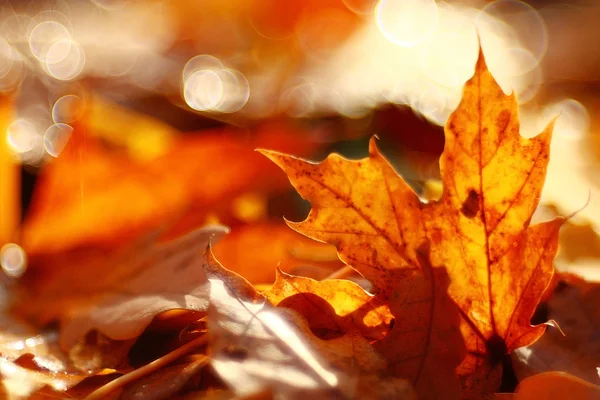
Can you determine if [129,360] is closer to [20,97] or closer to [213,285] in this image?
[213,285]

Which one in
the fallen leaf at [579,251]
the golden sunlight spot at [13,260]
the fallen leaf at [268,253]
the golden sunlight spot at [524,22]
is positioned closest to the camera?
the fallen leaf at [579,251]

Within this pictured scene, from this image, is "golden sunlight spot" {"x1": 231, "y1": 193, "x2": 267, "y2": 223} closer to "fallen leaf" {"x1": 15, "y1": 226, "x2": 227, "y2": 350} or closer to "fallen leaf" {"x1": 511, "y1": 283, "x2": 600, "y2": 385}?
"fallen leaf" {"x1": 15, "y1": 226, "x2": 227, "y2": 350}

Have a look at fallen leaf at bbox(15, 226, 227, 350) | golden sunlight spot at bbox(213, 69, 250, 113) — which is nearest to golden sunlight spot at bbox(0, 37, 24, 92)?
golden sunlight spot at bbox(213, 69, 250, 113)

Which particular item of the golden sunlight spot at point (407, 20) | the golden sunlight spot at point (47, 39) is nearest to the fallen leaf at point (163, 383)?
the golden sunlight spot at point (47, 39)

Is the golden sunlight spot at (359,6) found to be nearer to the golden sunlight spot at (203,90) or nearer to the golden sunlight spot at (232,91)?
the golden sunlight spot at (232,91)

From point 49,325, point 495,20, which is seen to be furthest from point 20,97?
point 495,20

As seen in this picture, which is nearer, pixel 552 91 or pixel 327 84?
pixel 327 84
